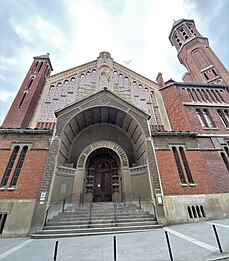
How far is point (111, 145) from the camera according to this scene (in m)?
13.3

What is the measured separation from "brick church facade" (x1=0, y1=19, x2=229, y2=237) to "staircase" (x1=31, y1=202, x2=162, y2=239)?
0.85 metres

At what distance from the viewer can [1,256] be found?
4824 millimetres

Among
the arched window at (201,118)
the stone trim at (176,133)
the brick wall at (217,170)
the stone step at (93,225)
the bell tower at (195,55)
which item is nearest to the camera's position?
the stone step at (93,225)

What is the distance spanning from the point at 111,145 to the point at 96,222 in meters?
6.48

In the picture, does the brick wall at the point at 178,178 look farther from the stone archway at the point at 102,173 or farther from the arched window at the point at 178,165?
the stone archway at the point at 102,173

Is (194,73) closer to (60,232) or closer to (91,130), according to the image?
(91,130)

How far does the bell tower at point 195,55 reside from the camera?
20.3 meters

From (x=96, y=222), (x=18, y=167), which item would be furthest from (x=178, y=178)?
(x=18, y=167)

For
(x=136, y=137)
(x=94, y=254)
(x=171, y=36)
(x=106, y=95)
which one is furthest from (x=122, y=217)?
(x=171, y=36)

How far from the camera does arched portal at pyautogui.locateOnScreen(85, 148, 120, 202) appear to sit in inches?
498

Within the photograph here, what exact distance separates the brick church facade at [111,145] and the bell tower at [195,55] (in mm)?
1618

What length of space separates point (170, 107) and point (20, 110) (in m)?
15.2

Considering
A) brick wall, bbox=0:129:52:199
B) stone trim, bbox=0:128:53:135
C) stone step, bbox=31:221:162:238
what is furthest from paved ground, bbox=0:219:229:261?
stone trim, bbox=0:128:53:135

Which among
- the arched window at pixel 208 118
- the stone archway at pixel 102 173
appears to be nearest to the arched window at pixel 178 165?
the stone archway at pixel 102 173
